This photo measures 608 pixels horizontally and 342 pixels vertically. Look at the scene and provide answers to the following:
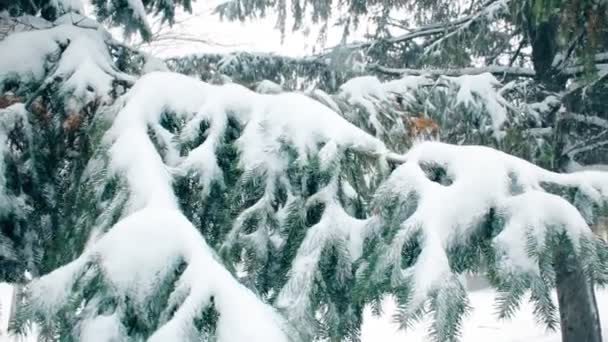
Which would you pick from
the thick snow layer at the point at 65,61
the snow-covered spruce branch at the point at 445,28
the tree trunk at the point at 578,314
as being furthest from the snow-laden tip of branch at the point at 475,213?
the tree trunk at the point at 578,314

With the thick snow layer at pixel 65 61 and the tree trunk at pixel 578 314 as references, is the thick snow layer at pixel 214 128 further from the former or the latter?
the tree trunk at pixel 578 314

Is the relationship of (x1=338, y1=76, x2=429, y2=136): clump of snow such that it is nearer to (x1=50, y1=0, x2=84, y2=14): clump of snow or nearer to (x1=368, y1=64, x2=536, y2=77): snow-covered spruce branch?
(x1=50, y1=0, x2=84, y2=14): clump of snow

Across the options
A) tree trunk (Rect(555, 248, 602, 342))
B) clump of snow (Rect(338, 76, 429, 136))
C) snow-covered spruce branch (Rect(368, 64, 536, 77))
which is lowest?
tree trunk (Rect(555, 248, 602, 342))

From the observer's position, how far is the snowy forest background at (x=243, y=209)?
121 centimetres

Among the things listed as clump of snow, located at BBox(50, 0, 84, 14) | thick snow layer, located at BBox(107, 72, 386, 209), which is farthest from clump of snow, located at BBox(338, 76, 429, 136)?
clump of snow, located at BBox(50, 0, 84, 14)

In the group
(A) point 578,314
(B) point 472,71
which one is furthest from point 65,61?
(A) point 578,314

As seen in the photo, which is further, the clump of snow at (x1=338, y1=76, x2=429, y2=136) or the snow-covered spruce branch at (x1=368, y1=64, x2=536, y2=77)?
the snow-covered spruce branch at (x1=368, y1=64, x2=536, y2=77)

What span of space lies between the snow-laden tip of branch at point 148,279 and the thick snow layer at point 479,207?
440mm

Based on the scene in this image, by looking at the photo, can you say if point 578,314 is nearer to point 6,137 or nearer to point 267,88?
point 267,88

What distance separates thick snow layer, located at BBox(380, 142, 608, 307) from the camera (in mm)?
1330

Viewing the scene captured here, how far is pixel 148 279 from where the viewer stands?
3.90 feet

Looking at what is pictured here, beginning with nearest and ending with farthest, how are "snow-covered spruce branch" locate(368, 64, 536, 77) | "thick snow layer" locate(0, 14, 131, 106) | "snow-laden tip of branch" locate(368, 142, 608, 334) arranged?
"snow-laden tip of branch" locate(368, 142, 608, 334)
"thick snow layer" locate(0, 14, 131, 106)
"snow-covered spruce branch" locate(368, 64, 536, 77)

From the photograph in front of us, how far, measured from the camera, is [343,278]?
1.59m

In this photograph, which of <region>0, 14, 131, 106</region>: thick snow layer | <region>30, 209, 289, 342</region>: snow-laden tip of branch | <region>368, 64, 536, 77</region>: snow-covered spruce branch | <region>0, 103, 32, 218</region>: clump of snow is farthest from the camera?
<region>368, 64, 536, 77</region>: snow-covered spruce branch
